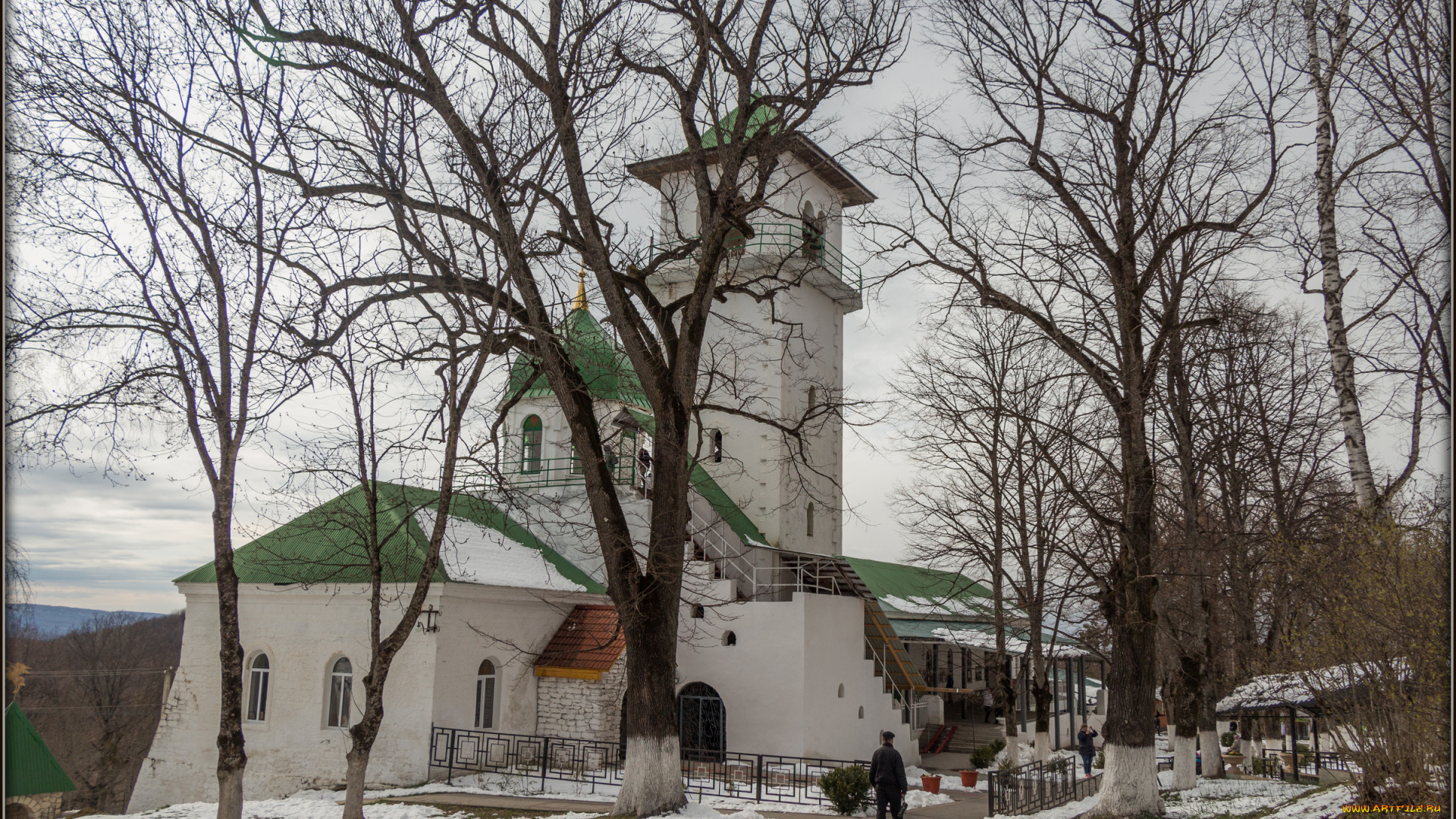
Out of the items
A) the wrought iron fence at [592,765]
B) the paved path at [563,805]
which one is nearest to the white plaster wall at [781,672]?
the wrought iron fence at [592,765]

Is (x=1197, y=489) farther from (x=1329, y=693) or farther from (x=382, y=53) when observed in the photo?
(x=382, y=53)

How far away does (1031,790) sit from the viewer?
16.2 meters

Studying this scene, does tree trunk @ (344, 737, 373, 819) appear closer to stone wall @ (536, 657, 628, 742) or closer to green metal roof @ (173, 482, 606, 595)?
green metal roof @ (173, 482, 606, 595)

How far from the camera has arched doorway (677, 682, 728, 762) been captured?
20797 mm

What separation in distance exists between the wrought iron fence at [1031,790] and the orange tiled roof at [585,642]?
7.65 m

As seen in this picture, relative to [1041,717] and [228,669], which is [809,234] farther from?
[228,669]

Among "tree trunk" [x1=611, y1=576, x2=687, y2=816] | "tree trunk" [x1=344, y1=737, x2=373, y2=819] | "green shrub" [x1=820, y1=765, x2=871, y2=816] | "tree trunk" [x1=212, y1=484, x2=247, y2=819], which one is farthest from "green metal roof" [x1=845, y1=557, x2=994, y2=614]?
"tree trunk" [x1=212, y1=484, x2=247, y2=819]

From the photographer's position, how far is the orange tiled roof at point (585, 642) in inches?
769

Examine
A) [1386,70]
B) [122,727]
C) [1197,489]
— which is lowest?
[122,727]

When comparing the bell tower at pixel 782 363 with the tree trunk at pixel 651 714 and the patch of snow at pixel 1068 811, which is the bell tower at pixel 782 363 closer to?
the patch of snow at pixel 1068 811

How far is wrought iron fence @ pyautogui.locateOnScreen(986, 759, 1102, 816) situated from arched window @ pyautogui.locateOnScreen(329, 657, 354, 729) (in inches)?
471

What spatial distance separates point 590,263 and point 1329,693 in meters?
9.99

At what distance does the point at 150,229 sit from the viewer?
444 inches

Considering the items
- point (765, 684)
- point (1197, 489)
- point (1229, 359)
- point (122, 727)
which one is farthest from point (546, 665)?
point (122, 727)
